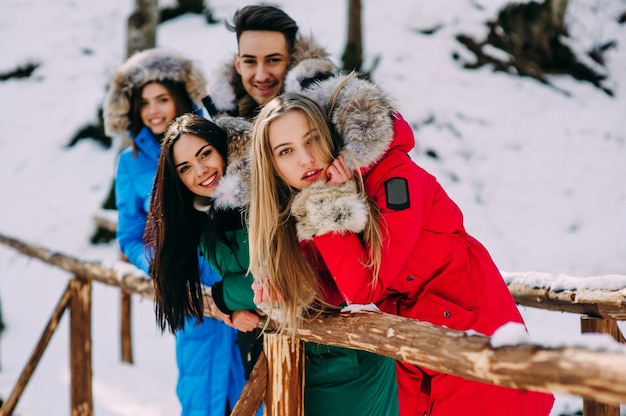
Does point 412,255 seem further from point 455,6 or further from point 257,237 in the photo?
point 455,6

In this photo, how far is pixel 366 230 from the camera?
7.12 ft

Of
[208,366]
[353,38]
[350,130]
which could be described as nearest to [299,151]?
A: [350,130]

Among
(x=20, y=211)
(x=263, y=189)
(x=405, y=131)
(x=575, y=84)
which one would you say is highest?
(x=405, y=131)

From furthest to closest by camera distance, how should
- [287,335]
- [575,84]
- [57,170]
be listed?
[57,170], [575,84], [287,335]

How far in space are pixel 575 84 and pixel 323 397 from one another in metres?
8.37

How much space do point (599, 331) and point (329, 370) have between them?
1227 mm

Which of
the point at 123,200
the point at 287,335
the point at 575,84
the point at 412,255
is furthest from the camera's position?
the point at 575,84

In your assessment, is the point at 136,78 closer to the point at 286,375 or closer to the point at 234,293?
the point at 234,293

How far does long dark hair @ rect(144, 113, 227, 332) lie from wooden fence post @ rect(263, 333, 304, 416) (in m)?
0.49

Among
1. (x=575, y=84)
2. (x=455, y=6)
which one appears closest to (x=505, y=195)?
(x=575, y=84)

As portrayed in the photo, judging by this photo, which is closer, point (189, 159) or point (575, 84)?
point (189, 159)

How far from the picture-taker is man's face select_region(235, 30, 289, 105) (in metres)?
3.40

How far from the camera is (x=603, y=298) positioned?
107 inches

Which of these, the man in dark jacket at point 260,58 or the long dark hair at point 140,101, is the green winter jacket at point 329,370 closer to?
the man in dark jacket at point 260,58
